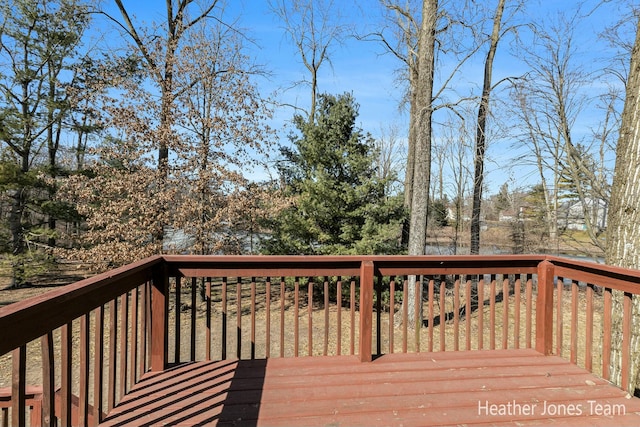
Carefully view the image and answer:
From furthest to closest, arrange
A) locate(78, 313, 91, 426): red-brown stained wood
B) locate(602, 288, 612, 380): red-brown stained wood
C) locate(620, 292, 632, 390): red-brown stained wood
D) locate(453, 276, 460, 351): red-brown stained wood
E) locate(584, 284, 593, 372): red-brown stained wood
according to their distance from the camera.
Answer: locate(453, 276, 460, 351): red-brown stained wood < locate(584, 284, 593, 372): red-brown stained wood < locate(602, 288, 612, 380): red-brown stained wood < locate(620, 292, 632, 390): red-brown stained wood < locate(78, 313, 91, 426): red-brown stained wood

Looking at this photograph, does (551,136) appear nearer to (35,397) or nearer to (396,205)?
(396,205)

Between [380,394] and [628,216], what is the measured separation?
2.43 m

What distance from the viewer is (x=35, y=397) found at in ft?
9.23

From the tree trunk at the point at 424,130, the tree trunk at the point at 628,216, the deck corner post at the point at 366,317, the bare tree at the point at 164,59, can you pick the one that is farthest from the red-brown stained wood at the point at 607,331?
the bare tree at the point at 164,59

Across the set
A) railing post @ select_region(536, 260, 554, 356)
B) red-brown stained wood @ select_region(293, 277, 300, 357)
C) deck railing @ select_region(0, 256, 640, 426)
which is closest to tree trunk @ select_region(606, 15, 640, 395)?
deck railing @ select_region(0, 256, 640, 426)

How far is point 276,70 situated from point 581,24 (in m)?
7.05

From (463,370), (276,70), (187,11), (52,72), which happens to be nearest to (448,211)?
(276,70)

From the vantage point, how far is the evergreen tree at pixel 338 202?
779 centimetres

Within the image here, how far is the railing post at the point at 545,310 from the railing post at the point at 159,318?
111 inches

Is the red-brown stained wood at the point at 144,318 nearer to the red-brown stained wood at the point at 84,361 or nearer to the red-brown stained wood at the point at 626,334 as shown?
the red-brown stained wood at the point at 84,361

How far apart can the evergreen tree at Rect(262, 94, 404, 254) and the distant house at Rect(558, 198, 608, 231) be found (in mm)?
4419

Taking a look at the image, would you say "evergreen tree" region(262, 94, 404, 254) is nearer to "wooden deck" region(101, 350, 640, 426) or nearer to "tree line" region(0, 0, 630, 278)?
"tree line" region(0, 0, 630, 278)

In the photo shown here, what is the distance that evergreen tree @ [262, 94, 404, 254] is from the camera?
7.79m

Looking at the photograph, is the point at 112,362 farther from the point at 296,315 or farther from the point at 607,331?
the point at 607,331
